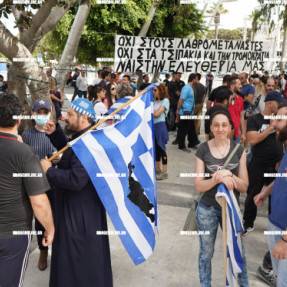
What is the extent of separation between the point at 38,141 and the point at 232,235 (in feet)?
7.01

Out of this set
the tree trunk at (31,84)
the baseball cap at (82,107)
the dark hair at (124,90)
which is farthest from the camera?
the tree trunk at (31,84)

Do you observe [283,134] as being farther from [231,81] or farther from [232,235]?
[231,81]

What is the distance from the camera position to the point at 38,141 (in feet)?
11.7

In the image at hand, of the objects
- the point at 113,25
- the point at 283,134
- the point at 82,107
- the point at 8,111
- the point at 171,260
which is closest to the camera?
the point at 8,111

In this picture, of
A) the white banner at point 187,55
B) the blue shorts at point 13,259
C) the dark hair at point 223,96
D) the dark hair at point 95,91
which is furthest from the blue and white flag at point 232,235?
the dark hair at point 95,91

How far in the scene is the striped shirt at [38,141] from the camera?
356 centimetres

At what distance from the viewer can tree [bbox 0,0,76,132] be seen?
5.10 meters

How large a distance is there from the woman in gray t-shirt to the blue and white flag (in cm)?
11

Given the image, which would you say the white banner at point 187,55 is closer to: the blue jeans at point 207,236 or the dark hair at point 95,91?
the dark hair at point 95,91

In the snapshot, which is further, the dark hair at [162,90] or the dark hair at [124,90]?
the dark hair at [162,90]

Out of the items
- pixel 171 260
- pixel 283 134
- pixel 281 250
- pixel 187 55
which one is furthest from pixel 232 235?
pixel 187 55

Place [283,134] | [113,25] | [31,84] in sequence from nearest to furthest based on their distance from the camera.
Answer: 1. [283,134]
2. [31,84]
3. [113,25]

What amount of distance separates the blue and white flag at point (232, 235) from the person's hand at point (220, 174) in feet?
0.22

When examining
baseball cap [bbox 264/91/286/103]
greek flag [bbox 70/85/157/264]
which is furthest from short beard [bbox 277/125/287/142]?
baseball cap [bbox 264/91/286/103]
